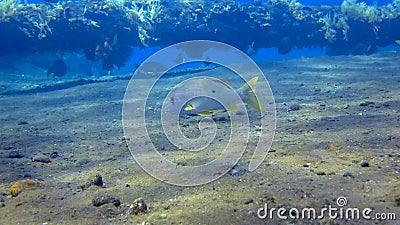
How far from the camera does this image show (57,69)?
13.3 meters

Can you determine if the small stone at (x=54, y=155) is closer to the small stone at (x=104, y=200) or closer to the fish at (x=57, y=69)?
the small stone at (x=104, y=200)

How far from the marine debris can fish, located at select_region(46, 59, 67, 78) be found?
106 centimetres

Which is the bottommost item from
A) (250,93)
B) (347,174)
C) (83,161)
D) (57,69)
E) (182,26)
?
(83,161)

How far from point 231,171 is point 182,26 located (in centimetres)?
1083

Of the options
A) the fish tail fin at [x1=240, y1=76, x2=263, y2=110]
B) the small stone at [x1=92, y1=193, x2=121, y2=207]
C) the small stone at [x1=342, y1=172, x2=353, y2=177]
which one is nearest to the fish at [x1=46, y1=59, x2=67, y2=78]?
the fish tail fin at [x1=240, y1=76, x2=263, y2=110]

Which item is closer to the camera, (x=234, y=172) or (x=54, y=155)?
(x=234, y=172)

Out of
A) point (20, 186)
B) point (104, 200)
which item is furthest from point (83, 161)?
point (104, 200)

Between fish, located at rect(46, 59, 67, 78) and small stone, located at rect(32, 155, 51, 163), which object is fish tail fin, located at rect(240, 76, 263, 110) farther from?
fish, located at rect(46, 59, 67, 78)

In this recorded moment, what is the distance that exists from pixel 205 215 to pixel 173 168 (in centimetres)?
123

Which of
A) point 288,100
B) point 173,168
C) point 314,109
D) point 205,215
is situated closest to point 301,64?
point 288,100

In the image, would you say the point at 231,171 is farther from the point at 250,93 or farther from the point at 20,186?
the point at 20,186

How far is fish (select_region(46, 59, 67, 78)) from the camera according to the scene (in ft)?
43.0

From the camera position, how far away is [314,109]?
5578mm

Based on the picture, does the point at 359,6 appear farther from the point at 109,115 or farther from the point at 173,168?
the point at 173,168
